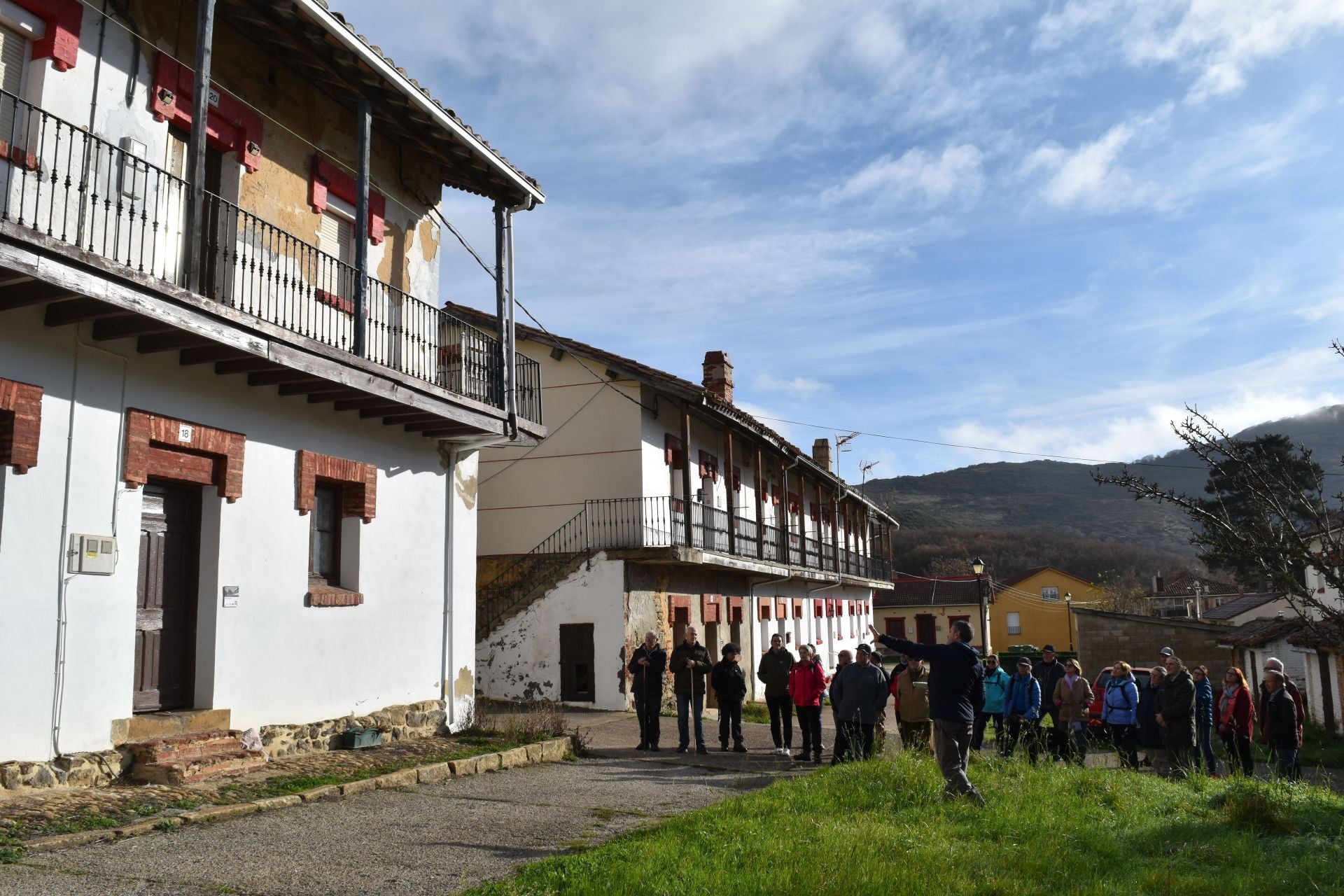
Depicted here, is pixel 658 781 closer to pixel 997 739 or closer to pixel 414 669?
pixel 414 669

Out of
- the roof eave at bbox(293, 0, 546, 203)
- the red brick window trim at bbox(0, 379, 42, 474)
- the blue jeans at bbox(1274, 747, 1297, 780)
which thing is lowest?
the blue jeans at bbox(1274, 747, 1297, 780)

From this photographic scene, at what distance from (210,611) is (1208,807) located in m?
8.66

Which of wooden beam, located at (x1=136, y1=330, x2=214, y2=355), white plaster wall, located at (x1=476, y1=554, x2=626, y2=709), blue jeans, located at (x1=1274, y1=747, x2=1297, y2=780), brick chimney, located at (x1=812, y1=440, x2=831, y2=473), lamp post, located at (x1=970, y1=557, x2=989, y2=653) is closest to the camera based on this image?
wooden beam, located at (x1=136, y1=330, x2=214, y2=355)

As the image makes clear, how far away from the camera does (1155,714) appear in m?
11.7

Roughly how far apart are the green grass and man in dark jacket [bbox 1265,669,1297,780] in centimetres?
162

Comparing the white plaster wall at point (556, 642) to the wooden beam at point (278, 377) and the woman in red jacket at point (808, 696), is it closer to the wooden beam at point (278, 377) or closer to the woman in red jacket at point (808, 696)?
the woman in red jacket at point (808, 696)

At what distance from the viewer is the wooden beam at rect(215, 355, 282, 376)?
909cm

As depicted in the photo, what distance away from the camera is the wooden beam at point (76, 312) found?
7.54 metres

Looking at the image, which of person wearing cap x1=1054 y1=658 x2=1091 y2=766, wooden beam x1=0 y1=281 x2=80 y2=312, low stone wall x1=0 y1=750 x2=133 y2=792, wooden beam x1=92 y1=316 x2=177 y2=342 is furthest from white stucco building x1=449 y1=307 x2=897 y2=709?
wooden beam x1=0 y1=281 x2=80 y2=312

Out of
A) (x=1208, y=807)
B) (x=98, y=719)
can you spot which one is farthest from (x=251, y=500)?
(x=1208, y=807)

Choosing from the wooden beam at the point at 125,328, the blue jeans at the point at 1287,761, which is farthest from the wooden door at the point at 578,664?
the wooden beam at the point at 125,328

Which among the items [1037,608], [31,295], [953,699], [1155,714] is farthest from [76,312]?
[1037,608]

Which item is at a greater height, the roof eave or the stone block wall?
the roof eave

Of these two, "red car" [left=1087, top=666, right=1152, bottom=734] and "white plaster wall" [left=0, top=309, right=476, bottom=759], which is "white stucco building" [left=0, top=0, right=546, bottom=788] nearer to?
"white plaster wall" [left=0, top=309, right=476, bottom=759]
